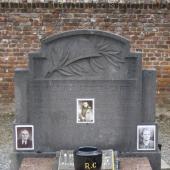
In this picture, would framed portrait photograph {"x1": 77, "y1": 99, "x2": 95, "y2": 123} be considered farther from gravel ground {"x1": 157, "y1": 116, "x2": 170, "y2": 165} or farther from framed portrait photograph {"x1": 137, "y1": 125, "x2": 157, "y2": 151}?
gravel ground {"x1": 157, "y1": 116, "x2": 170, "y2": 165}

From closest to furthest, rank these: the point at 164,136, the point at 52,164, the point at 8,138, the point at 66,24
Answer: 1. the point at 52,164
2. the point at 8,138
3. the point at 164,136
4. the point at 66,24

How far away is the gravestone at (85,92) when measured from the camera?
629 centimetres

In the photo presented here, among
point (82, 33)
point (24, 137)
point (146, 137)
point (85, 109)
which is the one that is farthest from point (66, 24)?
point (146, 137)

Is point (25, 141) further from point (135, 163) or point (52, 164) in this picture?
point (135, 163)

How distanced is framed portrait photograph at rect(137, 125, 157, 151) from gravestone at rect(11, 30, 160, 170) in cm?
5

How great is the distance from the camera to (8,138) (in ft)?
27.9

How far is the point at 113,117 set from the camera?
251 inches

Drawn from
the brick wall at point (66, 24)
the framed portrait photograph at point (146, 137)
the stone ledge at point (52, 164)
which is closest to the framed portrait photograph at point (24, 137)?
the stone ledge at point (52, 164)

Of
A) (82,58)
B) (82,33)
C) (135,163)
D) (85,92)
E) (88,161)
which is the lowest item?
(135,163)

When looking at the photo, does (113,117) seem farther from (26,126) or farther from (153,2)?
(153,2)

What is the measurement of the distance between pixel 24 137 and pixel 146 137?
140cm

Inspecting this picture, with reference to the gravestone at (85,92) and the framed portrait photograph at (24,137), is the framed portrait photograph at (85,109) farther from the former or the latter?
the framed portrait photograph at (24,137)

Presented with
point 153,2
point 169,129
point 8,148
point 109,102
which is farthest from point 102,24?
point 109,102

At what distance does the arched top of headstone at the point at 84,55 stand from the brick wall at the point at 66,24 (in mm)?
3513
